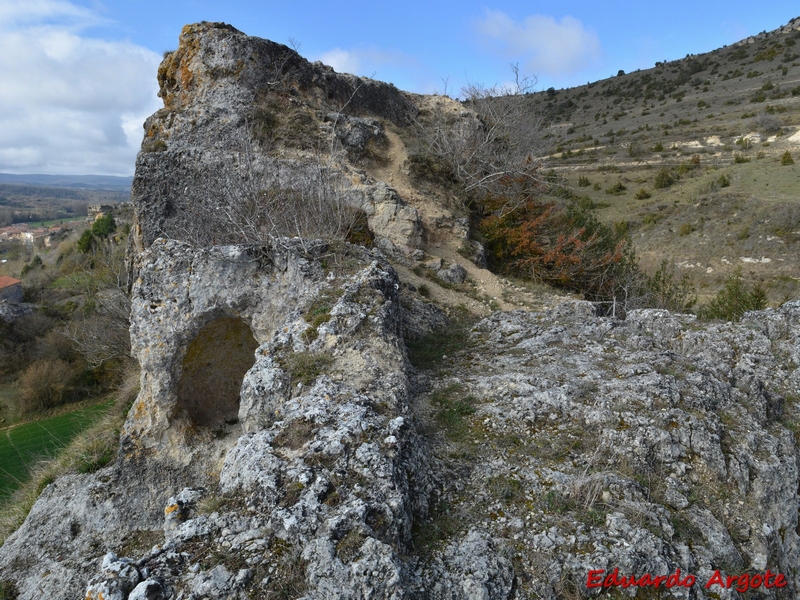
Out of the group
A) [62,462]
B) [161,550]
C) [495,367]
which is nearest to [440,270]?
[495,367]

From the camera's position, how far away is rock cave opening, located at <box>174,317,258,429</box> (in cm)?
804

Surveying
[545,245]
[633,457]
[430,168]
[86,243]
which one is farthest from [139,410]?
Result: [86,243]

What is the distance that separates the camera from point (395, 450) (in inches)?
169

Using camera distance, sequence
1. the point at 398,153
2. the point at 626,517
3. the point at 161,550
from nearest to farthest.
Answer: the point at 161,550 → the point at 626,517 → the point at 398,153

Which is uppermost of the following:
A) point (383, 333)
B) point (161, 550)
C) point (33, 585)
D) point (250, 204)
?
point (250, 204)

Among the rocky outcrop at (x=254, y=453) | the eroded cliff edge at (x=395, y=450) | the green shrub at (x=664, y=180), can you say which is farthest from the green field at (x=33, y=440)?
the green shrub at (x=664, y=180)

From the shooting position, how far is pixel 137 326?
24.3ft

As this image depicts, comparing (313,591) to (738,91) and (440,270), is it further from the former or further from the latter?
(738,91)

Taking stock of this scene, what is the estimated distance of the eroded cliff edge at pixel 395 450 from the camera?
11.4ft

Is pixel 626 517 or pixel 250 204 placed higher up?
pixel 250 204

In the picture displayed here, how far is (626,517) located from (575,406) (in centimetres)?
159

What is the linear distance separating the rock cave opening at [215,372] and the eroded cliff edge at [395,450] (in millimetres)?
38

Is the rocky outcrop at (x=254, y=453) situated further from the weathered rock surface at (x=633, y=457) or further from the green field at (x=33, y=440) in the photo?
the green field at (x=33, y=440)

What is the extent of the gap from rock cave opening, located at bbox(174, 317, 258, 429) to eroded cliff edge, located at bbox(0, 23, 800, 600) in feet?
0.12
